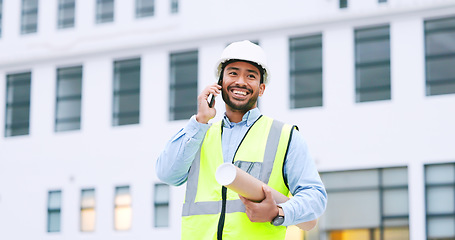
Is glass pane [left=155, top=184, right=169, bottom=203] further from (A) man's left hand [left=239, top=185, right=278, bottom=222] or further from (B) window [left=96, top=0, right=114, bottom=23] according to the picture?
(A) man's left hand [left=239, top=185, right=278, bottom=222]

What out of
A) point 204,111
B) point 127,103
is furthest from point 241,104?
point 127,103

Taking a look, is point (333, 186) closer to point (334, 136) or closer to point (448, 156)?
point (334, 136)

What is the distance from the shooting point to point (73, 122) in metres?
27.7

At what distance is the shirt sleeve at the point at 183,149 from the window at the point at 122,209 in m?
21.8

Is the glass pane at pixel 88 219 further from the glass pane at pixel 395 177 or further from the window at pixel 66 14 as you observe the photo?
the glass pane at pixel 395 177

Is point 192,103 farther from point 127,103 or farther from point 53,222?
point 53,222

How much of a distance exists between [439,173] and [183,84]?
27.6 feet

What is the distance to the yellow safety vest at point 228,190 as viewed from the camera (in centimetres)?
423

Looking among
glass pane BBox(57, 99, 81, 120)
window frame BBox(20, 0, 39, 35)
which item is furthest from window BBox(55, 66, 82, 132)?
window frame BBox(20, 0, 39, 35)

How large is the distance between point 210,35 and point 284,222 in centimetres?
2127

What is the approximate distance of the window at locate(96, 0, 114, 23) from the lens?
27.3 meters

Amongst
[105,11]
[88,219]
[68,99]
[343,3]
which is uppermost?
[105,11]

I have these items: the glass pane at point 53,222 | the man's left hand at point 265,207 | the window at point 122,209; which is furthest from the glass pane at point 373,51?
the man's left hand at point 265,207

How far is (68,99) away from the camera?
91.1 ft
